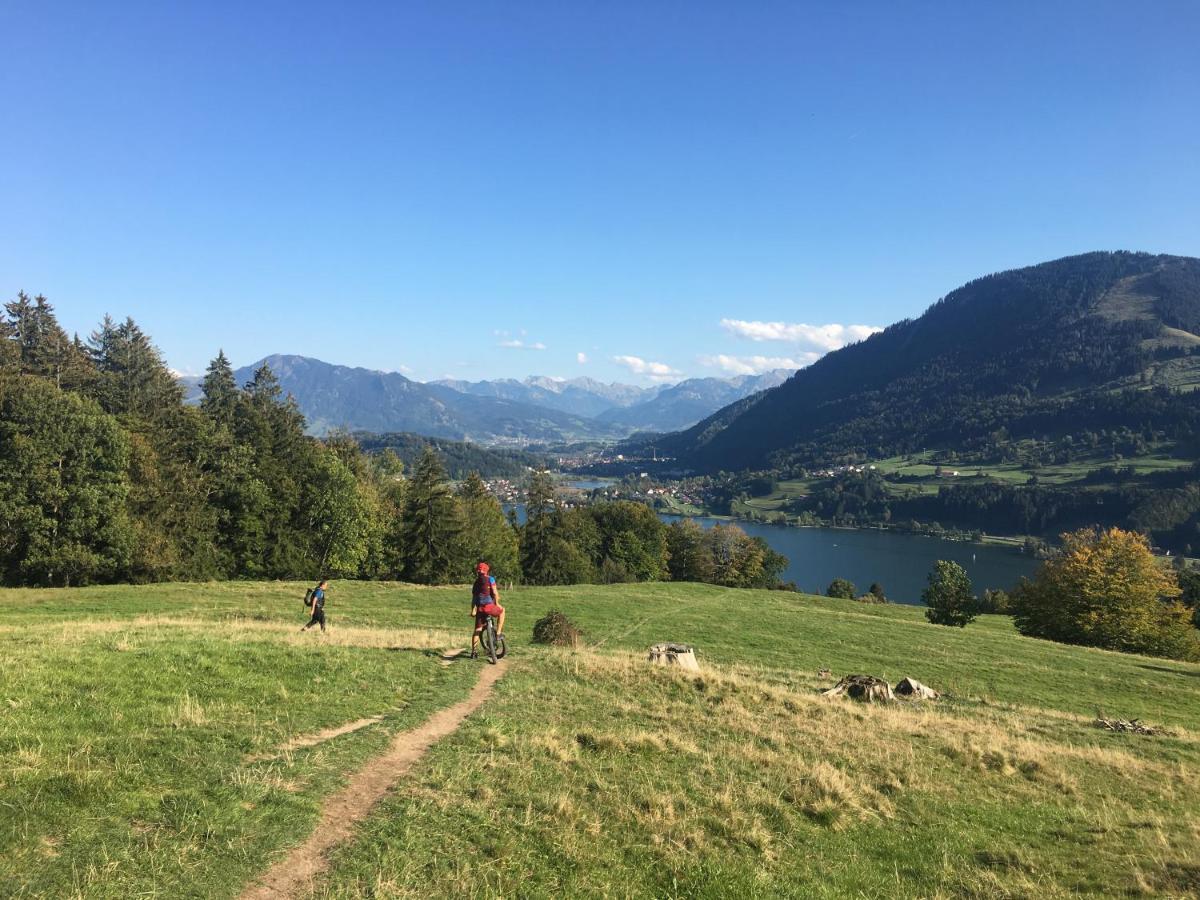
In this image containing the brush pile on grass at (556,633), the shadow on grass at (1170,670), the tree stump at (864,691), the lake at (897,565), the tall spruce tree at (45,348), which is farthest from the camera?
the lake at (897,565)

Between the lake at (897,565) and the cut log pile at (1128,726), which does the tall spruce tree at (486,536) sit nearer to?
the cut log pile at (1128,726)

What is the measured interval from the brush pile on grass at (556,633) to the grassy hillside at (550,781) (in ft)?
14.7

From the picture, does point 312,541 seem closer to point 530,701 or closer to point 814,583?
point 530,701

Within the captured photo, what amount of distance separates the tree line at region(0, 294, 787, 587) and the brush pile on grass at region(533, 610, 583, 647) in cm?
3559

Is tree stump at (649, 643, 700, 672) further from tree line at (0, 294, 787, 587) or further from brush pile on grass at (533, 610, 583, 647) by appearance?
tree line at (0, 294, 787, 587)

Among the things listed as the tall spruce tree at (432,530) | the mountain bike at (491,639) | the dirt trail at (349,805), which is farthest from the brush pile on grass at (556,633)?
the tall spruce tree at (432,530)

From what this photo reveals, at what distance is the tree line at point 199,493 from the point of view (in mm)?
41781

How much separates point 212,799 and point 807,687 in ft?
64.5

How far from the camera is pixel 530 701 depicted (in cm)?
1519

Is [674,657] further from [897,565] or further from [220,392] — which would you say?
[897,565]

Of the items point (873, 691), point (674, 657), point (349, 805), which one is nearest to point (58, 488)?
point (674, 657)

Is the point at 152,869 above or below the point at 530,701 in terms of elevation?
above

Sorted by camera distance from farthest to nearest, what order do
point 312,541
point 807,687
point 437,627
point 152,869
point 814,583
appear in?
1. point 814,583
2. point 312,541
3. point 437,627
4. point 807,687
5. point 152,869

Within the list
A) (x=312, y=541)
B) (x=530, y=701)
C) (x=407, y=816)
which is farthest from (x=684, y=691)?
(x=312, y=541)
